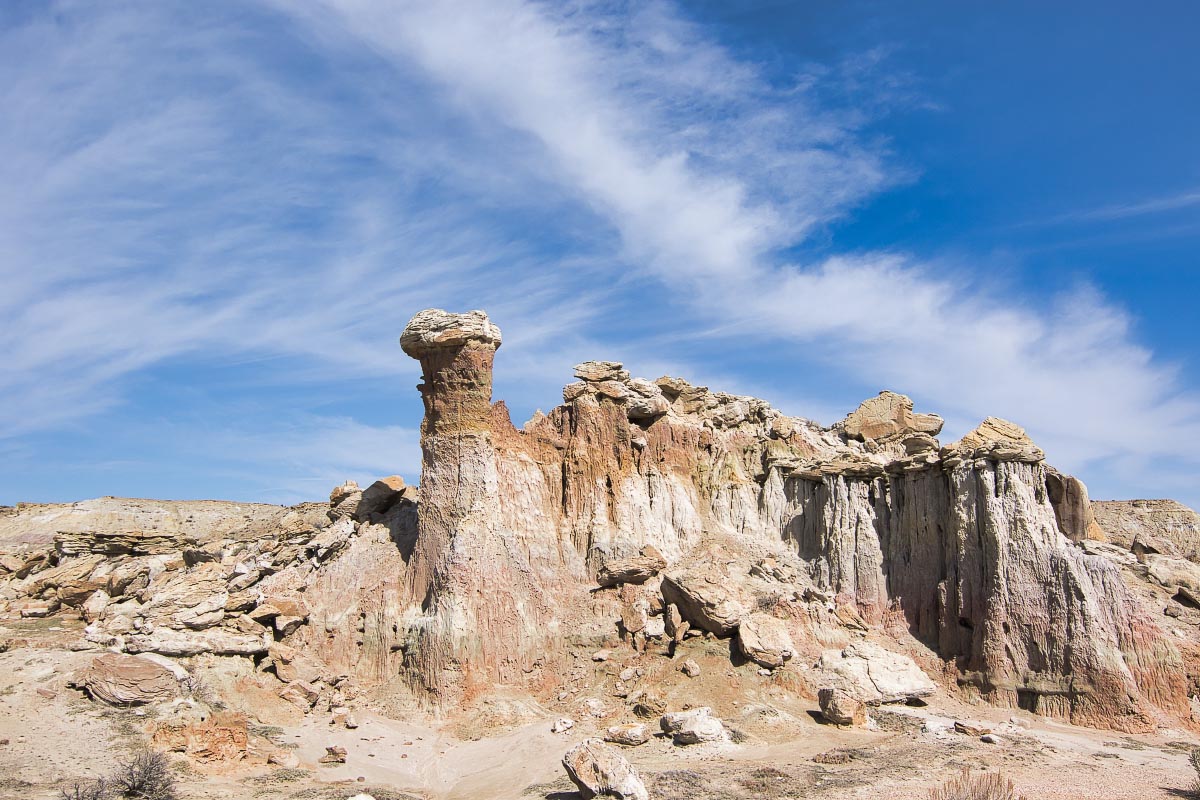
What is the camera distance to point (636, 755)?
22.0 m

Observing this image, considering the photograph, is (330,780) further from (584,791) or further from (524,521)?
(524,521)

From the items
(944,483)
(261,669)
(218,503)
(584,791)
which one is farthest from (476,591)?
(218,503)

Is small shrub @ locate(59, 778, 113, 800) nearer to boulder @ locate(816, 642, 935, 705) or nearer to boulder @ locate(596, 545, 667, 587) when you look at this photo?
boulder @ locate(596, 545, 667, 587)

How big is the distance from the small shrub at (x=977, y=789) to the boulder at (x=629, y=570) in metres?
12.7

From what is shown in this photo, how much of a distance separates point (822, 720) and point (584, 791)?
9.06 m

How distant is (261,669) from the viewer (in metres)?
25.2

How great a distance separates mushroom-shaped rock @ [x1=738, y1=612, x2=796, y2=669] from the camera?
2628 cm

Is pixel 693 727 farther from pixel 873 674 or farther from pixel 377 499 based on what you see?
pixel 377 499

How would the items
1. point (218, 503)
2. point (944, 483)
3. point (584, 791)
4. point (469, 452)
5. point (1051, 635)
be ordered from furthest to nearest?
point (218, 503) → point (944, 483) → point (469, 452) → point (1051, 635) → point (584, 791)

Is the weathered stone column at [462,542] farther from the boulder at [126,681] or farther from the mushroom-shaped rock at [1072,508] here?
the mushroom-shaped rock at [1072,508]

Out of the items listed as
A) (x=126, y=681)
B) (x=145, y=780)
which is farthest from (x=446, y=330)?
(x=145, y=780)

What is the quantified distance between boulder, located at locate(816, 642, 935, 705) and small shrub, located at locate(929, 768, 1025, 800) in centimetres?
724

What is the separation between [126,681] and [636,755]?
12486 mm

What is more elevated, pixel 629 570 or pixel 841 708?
pixel 629 570
